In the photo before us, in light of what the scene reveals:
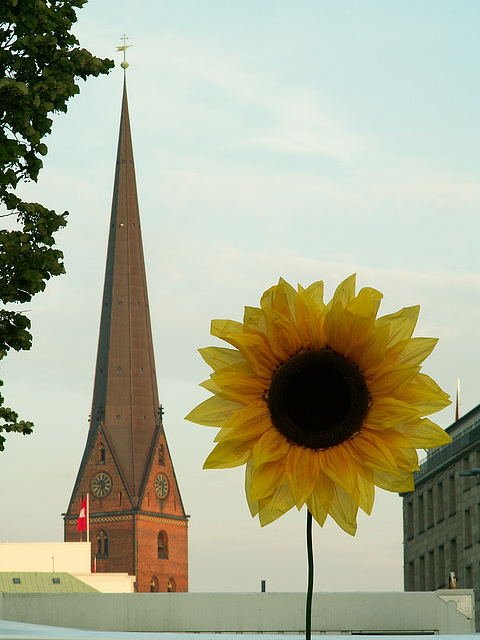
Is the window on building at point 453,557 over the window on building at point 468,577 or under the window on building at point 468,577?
over

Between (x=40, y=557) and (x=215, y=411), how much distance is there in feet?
446

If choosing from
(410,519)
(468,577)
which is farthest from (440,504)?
(468,577)

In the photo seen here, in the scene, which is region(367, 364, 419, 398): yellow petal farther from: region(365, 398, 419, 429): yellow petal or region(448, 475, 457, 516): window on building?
region(448, 475, 457, 516): window on building

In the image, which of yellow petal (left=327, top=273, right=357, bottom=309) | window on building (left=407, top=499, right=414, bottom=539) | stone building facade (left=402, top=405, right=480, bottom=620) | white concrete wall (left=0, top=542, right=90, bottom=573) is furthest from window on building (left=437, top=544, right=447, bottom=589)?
yellow petal (left=327, top=273, right=357, bottom=309)

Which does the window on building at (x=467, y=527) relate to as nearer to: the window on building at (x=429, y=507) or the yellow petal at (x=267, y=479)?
the window on building at (x=429, y=507)

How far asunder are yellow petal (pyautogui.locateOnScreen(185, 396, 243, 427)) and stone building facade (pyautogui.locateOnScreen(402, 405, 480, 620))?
249 feet

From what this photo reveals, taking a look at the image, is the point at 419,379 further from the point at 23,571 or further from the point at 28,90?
the point at 23,571

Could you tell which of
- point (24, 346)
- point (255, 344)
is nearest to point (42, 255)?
point (24, 346)

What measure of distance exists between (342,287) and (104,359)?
550 ft

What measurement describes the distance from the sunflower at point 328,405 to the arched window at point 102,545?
169681 mm

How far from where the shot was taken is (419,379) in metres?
3.81

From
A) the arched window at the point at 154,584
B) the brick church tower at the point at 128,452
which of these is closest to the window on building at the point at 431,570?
the brick church tower at the point at 128,452

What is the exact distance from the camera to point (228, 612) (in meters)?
75.8

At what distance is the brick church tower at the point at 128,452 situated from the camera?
166875 millimetres
